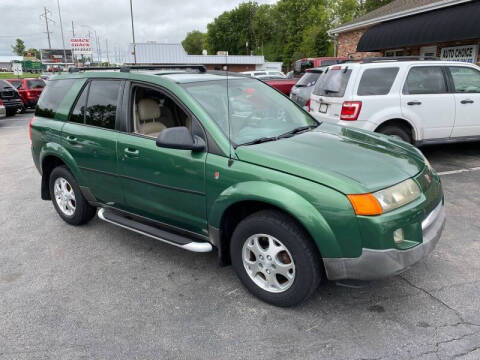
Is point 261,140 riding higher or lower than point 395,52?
lower

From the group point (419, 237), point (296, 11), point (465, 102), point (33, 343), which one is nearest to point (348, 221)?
point (419, 237)

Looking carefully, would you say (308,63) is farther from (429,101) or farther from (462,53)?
(429,101)

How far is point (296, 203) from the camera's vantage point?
9.00 feet

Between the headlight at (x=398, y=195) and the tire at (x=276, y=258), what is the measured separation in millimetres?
560

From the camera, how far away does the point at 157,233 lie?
11.9ft

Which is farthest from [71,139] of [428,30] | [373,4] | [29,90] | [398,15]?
[373,4]

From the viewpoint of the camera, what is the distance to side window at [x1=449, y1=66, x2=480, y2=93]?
7047 mm

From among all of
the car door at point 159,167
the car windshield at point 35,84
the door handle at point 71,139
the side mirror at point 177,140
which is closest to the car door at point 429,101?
the car door at point 159,167

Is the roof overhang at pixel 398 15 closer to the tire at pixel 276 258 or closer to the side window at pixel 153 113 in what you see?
the side window at pixel 153 113

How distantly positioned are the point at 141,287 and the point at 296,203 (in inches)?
64.7

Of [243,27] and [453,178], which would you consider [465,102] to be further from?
[243,27]

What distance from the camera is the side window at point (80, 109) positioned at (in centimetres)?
435

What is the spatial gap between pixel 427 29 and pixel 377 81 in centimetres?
957

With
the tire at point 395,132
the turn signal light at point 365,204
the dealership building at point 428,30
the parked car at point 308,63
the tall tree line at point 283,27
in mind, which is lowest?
the tire at point 395,132
